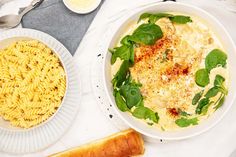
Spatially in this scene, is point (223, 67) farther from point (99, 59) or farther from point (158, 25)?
point (99, 59)

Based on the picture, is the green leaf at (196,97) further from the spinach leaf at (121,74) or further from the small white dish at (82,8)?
the small white dish at (82,8)

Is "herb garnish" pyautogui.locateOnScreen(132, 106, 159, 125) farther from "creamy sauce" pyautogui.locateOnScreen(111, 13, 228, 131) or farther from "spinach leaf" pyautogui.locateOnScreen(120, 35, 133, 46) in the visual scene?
"spinach leaf" pyautogui.locateOnScreen(120, 35, 133, 46)

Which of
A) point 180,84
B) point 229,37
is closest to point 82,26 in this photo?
point 180,84

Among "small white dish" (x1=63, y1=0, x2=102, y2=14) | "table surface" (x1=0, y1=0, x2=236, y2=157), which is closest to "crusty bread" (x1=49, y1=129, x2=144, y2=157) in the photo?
"table surface" (x1=0, y1=0, x2=236, y2=157)

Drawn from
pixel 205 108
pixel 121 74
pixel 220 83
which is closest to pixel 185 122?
pixel 205 108

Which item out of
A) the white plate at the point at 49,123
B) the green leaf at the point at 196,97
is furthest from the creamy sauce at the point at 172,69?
the white plate at the point at 49,123

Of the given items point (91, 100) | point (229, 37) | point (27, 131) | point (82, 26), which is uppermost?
point (229, 37)

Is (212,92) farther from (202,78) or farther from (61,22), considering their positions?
(61,22)
